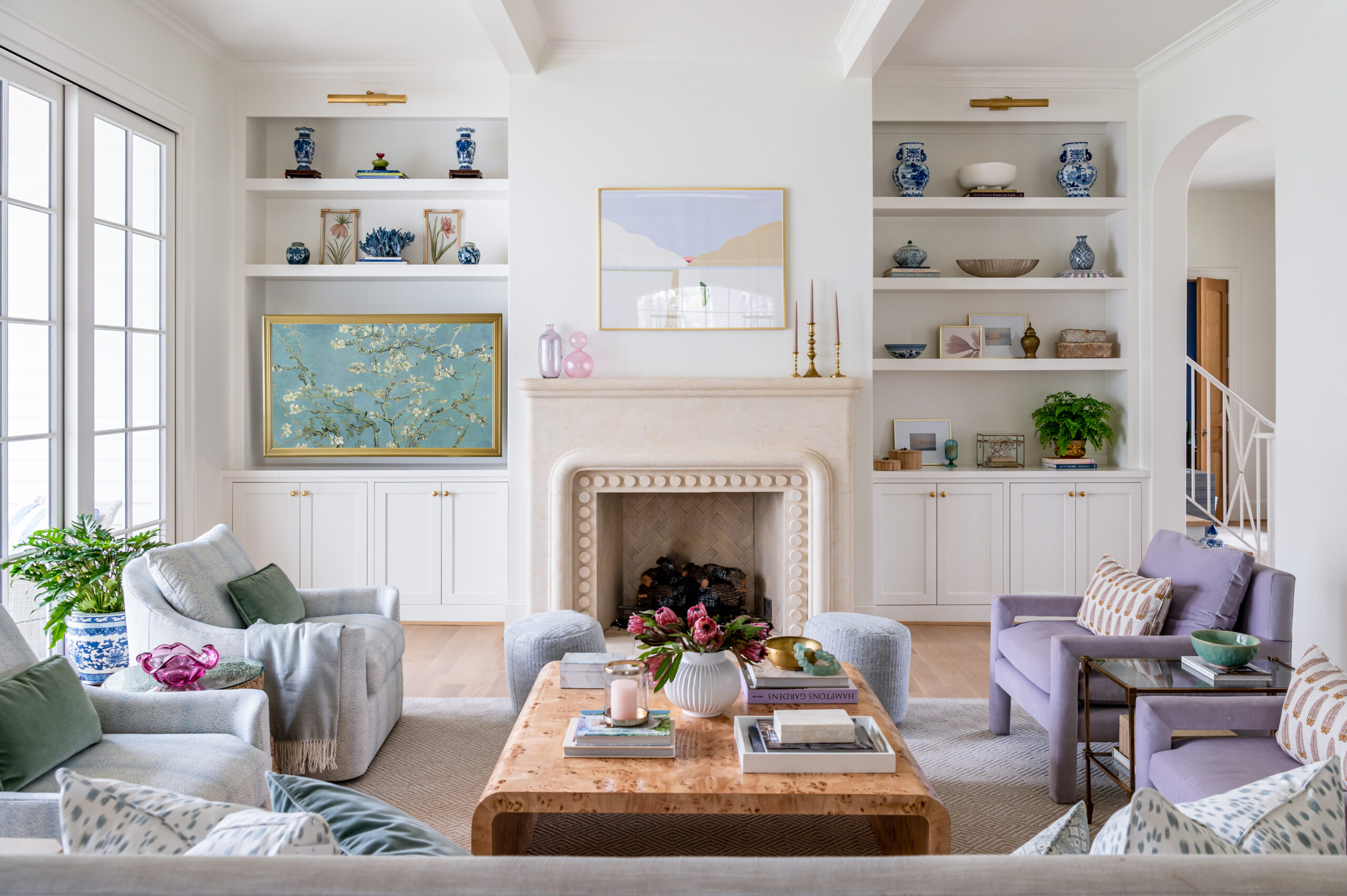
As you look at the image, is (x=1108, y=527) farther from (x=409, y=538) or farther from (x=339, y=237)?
(x=339, y=237)

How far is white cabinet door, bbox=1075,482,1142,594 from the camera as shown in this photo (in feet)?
15.2

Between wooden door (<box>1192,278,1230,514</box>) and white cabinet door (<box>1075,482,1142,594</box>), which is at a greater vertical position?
wooden door (<box>1192,278,1230,514</box>)

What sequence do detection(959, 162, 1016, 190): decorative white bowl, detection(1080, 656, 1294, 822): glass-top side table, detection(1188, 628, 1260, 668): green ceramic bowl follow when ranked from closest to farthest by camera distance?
detection(1080, 656, 1294, 822): glass-top side table → detection(1188, 628, 1260, 668): green ceramic bowl → detection(959, 162, 1016, 190): decorative white bowl

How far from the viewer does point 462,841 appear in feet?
7.81

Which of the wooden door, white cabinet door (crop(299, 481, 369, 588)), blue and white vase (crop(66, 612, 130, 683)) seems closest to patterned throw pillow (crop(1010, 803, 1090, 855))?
blue and white vase (crop(66, 612, 130, 683))

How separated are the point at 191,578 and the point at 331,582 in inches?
75.5

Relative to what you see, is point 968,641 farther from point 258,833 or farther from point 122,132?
point 122,132

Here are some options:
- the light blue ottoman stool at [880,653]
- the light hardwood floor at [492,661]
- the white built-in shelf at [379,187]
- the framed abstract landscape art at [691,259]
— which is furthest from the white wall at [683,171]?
the light blue ottoman stool at [880,653]

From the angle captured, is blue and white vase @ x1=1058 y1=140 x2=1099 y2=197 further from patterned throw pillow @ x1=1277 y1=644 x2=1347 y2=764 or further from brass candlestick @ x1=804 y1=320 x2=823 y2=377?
patterned throw pillow @ x1=1277 y1=644 x2=1347 y2=764

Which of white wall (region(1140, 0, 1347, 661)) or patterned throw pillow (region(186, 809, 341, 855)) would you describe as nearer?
patterned throw pillow (region(186, 809, 341, 855))

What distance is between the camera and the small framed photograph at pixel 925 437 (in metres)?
5.06

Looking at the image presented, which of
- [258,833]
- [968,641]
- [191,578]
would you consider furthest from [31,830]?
[968,641]

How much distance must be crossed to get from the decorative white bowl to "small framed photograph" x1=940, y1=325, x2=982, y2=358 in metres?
0.77

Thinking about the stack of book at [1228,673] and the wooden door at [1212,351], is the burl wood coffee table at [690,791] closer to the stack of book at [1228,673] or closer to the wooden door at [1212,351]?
the stack of book at [1228,673]
